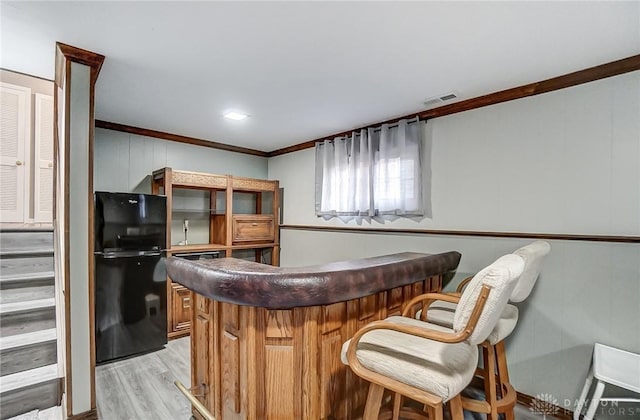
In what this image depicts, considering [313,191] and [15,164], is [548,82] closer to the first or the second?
[313,191]

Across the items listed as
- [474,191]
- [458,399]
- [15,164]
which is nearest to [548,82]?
[474,191]

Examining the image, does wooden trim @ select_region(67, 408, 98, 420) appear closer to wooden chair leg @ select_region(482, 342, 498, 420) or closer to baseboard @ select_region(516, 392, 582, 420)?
wooden chair leg @ select_region(482, 342, 498, 420)

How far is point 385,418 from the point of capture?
1.80 m

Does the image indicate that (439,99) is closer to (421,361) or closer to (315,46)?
(315,46)

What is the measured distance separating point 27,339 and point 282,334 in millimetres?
2369

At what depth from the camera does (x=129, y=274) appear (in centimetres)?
295

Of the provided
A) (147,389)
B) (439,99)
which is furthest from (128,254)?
(439,99)

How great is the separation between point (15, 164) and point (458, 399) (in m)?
4.52

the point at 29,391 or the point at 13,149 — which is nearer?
the point at 29,391

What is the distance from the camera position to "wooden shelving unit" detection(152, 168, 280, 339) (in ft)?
11.3

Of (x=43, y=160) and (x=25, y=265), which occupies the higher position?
(x=43, y=160)

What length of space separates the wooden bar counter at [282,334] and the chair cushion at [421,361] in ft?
0.72

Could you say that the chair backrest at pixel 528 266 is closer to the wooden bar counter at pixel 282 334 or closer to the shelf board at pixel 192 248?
the wooden bar counter at pixel 282 334

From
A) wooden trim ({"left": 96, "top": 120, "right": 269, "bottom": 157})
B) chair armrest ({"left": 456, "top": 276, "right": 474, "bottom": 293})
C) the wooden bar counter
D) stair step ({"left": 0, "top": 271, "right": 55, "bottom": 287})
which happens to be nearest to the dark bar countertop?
the wooden bar counter
